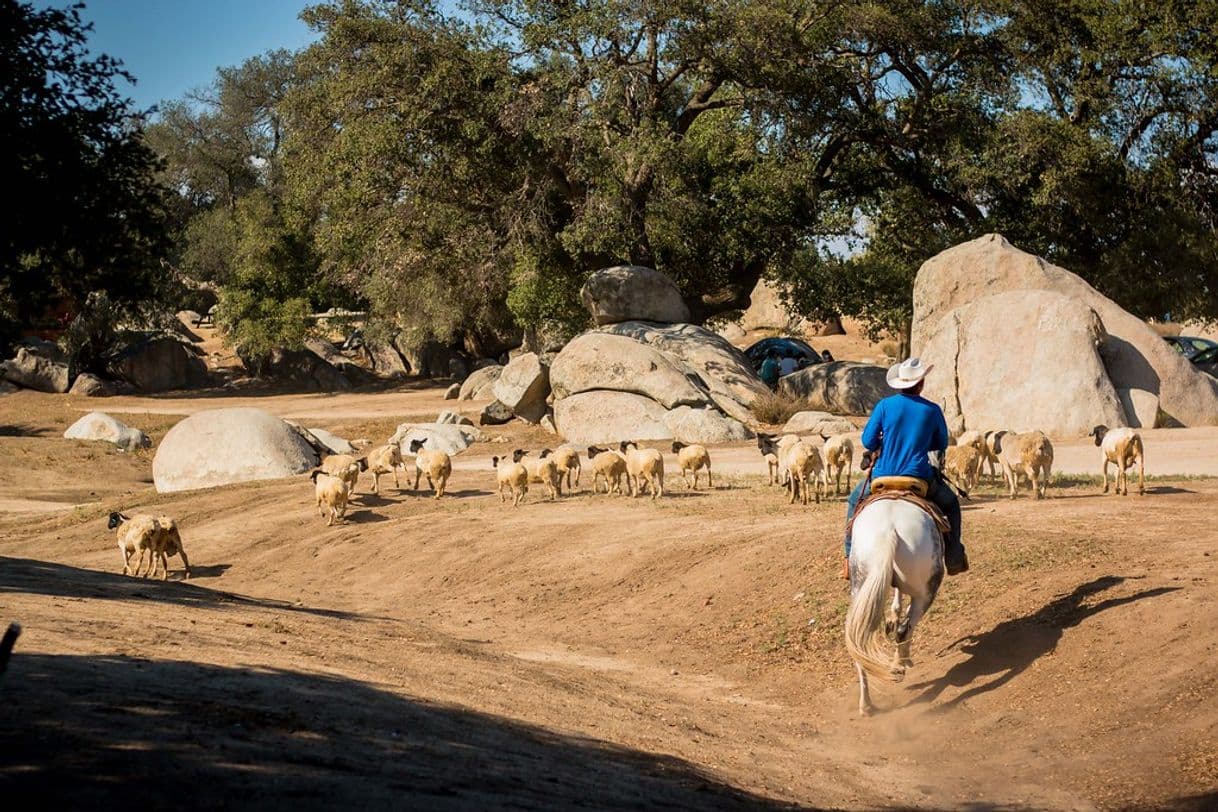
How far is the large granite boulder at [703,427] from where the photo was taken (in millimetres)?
29016

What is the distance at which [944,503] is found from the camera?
410 inches

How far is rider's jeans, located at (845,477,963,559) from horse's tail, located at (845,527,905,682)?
0.49m

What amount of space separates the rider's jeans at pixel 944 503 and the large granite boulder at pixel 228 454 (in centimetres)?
1798

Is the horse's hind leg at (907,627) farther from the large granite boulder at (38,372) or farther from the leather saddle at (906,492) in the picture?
the large granite boulder at (38,372)

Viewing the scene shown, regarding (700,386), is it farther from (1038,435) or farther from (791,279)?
(1038,435)

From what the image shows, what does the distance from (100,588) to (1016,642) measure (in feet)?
29.2

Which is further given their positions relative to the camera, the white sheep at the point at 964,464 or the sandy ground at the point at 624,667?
the white sheep at the point at 964,464

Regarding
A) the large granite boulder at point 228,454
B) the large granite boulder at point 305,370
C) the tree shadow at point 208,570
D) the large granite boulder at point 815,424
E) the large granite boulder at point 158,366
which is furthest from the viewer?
the large granite boulder at point 305,370

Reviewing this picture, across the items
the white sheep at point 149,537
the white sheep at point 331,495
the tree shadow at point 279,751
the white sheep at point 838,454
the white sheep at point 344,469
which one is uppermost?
the white sheep at point 838,454

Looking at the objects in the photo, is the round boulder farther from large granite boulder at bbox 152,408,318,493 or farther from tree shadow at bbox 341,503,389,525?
tree shadow at bbox 341,503,389,525

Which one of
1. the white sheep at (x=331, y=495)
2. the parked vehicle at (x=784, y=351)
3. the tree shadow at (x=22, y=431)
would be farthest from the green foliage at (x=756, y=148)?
the white sheep at (x=331, y=495)

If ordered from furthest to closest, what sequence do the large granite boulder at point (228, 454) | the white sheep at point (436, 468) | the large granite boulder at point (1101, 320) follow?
1. the large granite boulder at point (228, 454)
2. the large granite boulder at point (1101, 320)
3. the white sheep at point (436, 468)

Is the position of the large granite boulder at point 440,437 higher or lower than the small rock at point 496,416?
lower

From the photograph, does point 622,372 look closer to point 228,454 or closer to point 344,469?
point 228,454
